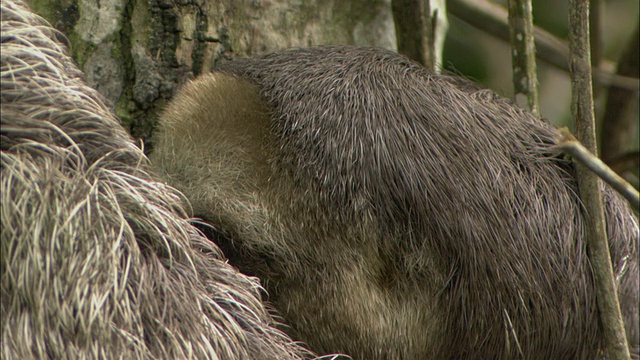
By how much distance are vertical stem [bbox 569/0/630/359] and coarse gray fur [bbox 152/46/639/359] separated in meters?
0.04

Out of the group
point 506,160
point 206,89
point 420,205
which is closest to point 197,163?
point 206,89

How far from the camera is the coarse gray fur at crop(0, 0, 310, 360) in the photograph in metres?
1.07

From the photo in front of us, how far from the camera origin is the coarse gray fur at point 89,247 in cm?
107

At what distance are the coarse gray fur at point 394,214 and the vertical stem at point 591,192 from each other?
1.5 inches

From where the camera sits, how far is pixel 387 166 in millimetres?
1352

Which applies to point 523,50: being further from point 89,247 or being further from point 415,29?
point 89,247

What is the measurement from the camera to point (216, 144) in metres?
1.43

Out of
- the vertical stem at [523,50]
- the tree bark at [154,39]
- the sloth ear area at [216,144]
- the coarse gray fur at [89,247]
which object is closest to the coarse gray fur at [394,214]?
the sloth ear area at [216,144]

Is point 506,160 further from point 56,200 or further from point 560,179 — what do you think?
point 56,200

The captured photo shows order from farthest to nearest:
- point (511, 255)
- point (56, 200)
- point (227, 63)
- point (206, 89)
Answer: point (227, 63)
point (206, 89)
point (511, 255)
point (56, 200)

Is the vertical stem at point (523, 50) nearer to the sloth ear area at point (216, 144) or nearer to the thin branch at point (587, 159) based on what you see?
the thin branch at point (587, 159)

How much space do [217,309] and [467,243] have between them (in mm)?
456

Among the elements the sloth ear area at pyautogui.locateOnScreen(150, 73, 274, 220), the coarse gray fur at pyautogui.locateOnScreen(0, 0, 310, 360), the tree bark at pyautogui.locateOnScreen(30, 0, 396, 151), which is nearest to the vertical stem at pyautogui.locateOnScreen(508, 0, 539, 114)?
the tree bark at pyautogui.locateOnScreen(30, 0, 396, 151)

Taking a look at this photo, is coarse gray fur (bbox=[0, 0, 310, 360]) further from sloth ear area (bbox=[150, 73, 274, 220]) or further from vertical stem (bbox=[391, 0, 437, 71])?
vertical stem (bbox=[391, 0, 437, 71])
